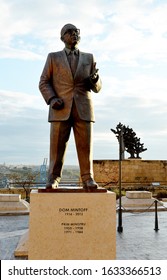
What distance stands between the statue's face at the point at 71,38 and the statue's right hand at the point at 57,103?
81cm

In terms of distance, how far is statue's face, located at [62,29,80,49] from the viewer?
5.46 metres

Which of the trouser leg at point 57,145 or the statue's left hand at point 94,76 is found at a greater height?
the statue's left hand at point 94,76

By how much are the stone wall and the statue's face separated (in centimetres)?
2075

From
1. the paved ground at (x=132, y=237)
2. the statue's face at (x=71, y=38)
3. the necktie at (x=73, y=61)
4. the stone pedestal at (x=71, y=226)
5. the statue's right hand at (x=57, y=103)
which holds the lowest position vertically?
the paved ground at (x=132, y=237)

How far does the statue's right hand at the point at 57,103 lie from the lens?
5.32 metres

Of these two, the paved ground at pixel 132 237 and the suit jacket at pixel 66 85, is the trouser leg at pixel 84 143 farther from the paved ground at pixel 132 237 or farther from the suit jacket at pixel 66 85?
the paved ground at pixel 132 237

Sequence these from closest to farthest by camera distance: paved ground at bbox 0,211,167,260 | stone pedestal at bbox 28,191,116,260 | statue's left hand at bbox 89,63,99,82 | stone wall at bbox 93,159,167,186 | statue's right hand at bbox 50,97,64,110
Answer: stone pedestal at bbox 28,191,116,260 < statue's right hand at bbox 50,97,64,110 < statue's left hand at bbox 89,63,99,82 < paved ground at bbox 0,211,167,260 < stone wall at bbox 93,159,167,186

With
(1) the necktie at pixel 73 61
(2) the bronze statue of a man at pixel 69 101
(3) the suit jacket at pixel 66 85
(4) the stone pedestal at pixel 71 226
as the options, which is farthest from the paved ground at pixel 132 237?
(1) the necktie at pixel 73 61

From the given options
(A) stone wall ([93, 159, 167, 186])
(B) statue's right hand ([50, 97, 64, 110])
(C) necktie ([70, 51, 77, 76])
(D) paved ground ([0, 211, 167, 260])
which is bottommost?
(D) paved ground ([0, 211, 167, 260])

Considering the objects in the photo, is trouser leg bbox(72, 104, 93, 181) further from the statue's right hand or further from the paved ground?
the paved ground

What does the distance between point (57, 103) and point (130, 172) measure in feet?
69.6

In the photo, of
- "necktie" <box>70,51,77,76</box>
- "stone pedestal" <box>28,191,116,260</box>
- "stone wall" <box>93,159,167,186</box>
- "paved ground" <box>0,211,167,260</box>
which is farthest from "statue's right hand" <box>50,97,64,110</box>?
"stone wall" <box>93,159,167,186</box>
